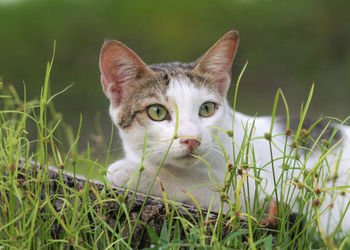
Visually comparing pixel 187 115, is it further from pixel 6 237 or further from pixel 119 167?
pixel 6 237

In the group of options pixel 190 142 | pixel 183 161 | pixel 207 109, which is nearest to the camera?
pixel 190 142

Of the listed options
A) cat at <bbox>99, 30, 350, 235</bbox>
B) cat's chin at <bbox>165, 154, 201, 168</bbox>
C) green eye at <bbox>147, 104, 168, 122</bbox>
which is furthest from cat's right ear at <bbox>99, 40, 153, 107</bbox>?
cat's chin at <bbox>165, 154, 201, 168</bbox>

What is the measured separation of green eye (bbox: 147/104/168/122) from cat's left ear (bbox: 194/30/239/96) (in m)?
0.30

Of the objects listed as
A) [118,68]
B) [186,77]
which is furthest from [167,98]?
[118,68]

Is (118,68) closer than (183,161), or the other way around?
(183,161)

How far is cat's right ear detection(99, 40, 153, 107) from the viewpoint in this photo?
1.75m

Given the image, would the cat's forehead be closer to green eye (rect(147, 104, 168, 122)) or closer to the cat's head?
the cat's head

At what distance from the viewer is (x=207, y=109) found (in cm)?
181

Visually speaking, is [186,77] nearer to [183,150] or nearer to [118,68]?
[118,68]

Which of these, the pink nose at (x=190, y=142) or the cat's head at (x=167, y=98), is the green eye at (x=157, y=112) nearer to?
the cat's head at (x=167, y=98)

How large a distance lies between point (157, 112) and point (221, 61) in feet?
1.30

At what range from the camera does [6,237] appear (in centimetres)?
145

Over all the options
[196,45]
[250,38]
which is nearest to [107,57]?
[196,45]

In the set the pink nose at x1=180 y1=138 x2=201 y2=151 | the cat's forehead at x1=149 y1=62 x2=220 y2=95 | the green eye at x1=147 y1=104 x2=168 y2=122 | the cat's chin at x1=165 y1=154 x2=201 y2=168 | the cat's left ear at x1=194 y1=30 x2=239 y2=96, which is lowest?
the cat's chin at x1=165 y1=154 x2=201 y2=168
